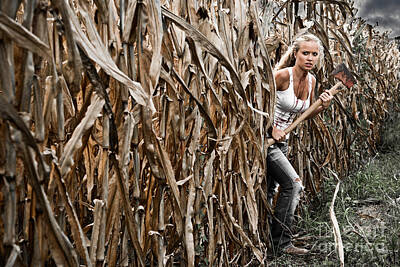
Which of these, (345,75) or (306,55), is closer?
(306,55)

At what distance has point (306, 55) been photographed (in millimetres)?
2223

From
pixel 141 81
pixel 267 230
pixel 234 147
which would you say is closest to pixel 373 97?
pixel 267 230

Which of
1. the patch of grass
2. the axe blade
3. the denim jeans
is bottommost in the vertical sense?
the patch of grass

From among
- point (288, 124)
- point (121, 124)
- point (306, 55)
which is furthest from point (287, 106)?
point (121, 124)

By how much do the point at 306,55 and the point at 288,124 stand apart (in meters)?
0.35

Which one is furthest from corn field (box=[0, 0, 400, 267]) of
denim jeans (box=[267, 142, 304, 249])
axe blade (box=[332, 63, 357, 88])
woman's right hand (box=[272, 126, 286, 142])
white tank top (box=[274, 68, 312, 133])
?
axe blade (box=[332, 63, 357, 88])

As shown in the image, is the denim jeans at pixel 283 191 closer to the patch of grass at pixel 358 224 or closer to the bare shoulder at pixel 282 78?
the patch of grass at pixel 358 224

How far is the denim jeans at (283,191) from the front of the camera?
220cm

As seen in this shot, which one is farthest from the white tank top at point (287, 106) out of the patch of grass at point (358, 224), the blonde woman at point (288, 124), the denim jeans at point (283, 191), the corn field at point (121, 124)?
the patch of grass at point (358, 224)

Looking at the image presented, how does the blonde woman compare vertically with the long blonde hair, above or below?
below

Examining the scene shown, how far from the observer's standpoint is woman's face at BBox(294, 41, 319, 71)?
7.25 ft

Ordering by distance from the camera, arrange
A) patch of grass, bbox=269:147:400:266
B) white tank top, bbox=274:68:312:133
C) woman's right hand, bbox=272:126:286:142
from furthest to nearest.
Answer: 1. white tank top, bbox=274:68:312:133
2. woman's right hand, bbox=272:126:286:142
3. patch of grass, bbox=269:147:400:266

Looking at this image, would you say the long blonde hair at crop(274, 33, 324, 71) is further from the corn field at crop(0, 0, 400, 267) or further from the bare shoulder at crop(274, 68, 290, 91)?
the corn field at crop(0, 0, 400, 267)

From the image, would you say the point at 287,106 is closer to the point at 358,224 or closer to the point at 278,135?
the point at 278,135
